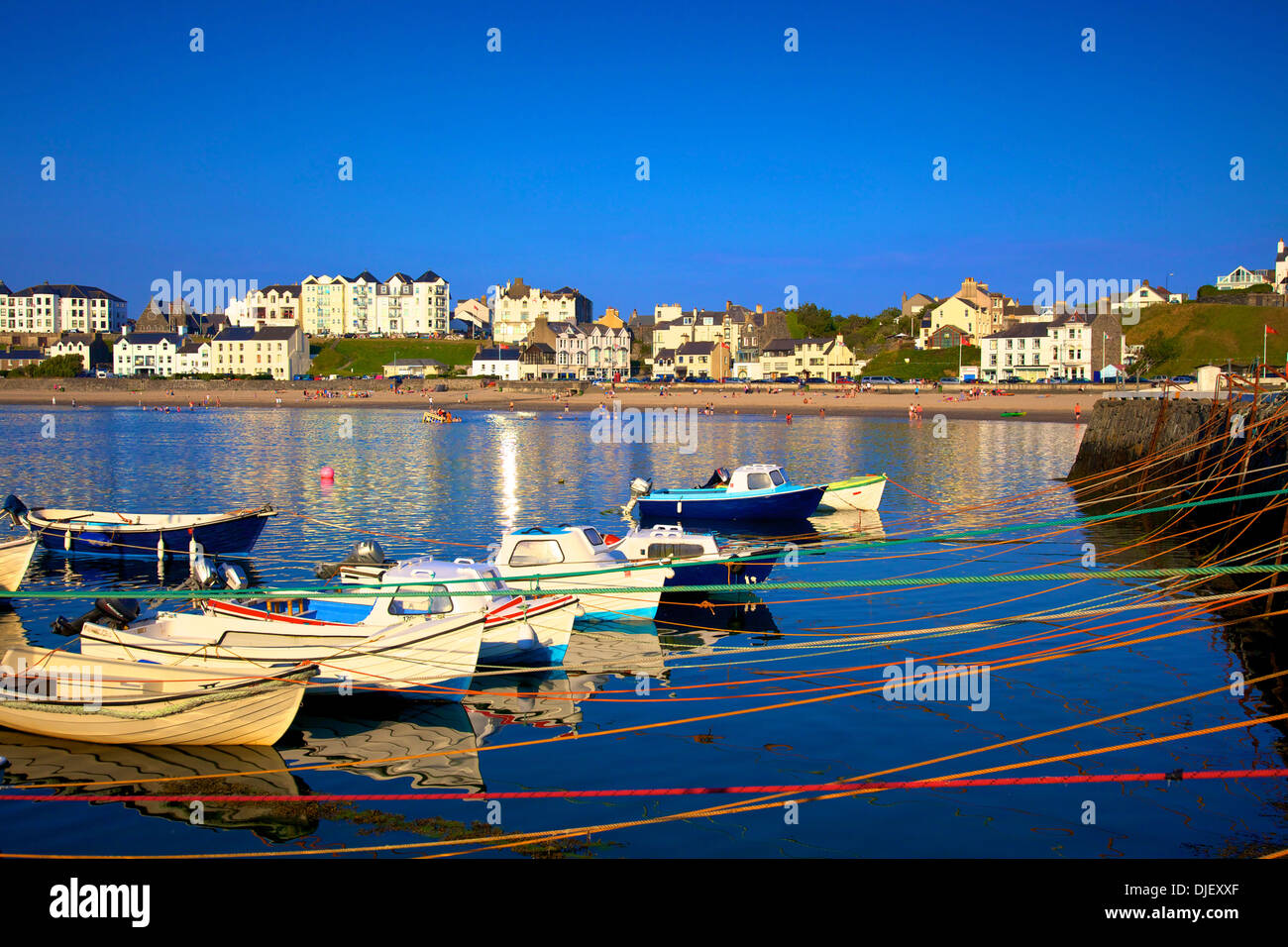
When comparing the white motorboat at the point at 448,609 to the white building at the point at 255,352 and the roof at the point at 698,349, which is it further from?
the white building at the point at 255,352

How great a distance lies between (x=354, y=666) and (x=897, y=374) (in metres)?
152

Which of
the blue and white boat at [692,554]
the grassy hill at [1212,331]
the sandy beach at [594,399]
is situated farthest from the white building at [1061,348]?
the blue and white boat at [692,554]

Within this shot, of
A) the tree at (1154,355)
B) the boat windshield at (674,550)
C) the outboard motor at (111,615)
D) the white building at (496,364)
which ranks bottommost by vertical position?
the outboard motor at (111,615)

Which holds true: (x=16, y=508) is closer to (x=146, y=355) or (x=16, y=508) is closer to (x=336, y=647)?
(x=336, y=647)

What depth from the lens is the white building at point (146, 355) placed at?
184125mm

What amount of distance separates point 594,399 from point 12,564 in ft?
371

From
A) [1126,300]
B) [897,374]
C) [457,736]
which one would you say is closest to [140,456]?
[457,736]

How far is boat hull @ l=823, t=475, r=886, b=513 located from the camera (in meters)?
39.0

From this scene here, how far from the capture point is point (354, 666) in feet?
51.9

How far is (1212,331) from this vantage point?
149750mm

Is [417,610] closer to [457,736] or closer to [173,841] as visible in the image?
[457,736]

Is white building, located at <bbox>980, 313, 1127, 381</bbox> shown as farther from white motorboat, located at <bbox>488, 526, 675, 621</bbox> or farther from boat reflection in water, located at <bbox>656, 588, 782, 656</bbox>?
white motorboat, located at <bbox>488, 526, 675, 621</bbox>

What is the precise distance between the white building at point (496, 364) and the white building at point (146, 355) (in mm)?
57319

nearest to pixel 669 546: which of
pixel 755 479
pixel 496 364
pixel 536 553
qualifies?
pixel 536 553
